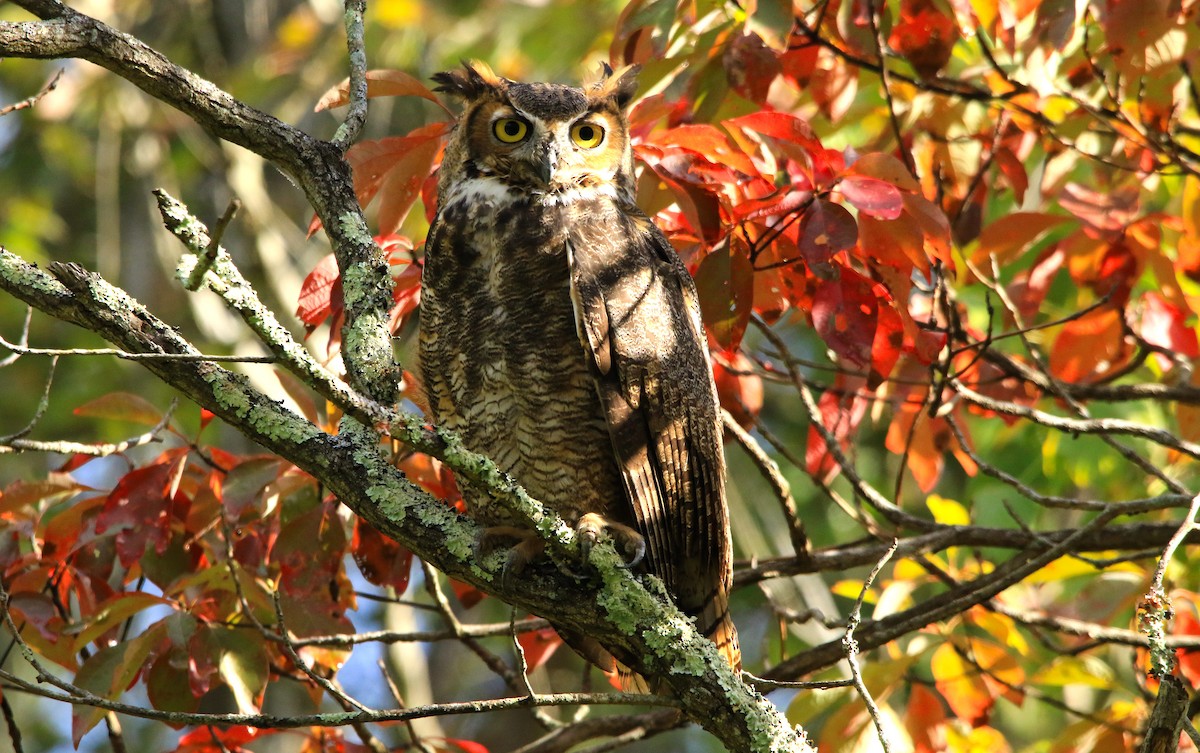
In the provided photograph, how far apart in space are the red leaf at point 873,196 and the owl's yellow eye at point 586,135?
74 cm

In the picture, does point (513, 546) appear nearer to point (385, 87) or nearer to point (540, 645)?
point (540, 645)

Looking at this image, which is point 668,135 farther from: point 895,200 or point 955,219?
point 955,219

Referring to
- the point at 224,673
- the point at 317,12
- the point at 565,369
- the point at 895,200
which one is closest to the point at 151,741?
the point at 317,12

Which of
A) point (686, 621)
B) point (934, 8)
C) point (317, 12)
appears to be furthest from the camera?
point (317, 12)

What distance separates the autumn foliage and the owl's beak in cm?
22

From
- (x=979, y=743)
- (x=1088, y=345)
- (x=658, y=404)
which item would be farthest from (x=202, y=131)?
(x=979, y=743)

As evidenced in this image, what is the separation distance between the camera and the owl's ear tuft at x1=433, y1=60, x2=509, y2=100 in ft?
9.55

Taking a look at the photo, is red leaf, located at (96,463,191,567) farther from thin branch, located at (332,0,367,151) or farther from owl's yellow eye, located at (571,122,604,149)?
owl's yellow eye, located at (571,122,604,149)

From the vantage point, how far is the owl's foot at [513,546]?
2084 mm

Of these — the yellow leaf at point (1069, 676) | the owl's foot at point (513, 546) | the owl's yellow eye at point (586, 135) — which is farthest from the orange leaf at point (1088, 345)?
the owl's foot at point (513, 546)

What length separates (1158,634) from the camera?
64.6 inches

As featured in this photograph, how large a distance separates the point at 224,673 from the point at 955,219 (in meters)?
2.49

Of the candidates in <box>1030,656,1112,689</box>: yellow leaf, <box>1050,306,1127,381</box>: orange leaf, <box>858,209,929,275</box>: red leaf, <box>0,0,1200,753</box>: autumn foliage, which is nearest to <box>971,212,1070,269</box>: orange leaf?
<box>0,0,1200,753</box>: autumn foliage

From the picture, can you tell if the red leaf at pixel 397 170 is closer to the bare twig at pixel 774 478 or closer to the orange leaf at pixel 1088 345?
the bare twig at pixel 774 478
